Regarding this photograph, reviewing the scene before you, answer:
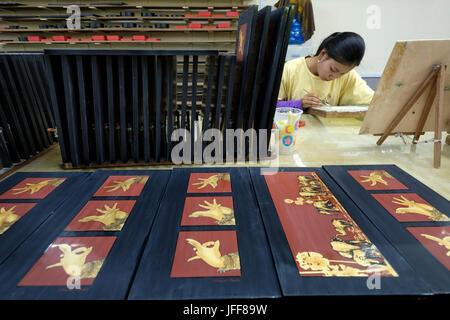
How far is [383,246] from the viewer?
526mm

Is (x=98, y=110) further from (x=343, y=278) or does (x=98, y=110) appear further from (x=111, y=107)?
(x=343, y=278)

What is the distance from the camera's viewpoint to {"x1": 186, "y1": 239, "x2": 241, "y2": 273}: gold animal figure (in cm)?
47

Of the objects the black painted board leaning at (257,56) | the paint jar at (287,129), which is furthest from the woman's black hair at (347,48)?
the black painted board leaning at (257,56)

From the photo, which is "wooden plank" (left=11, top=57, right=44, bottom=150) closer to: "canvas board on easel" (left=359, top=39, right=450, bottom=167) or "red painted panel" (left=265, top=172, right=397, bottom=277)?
"red painted panel" (left=265, top=172, right=397, bottom=277)

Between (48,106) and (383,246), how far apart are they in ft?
4.06

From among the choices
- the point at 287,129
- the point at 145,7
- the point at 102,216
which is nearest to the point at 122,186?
the point at 102,216

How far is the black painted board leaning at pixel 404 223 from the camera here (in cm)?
47

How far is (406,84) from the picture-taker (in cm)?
107

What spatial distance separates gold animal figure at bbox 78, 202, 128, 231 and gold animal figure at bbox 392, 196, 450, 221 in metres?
0.65

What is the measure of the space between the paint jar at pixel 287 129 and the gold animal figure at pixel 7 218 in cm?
85

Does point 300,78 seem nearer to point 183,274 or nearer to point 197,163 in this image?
point 197,163

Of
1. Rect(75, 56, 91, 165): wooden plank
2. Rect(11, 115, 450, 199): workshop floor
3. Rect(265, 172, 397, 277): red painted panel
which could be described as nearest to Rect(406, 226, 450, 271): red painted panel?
Rect(265, 172, 397, 277): red painted panel

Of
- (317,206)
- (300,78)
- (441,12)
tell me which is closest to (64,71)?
(317,206)

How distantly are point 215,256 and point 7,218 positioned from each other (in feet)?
1.59
